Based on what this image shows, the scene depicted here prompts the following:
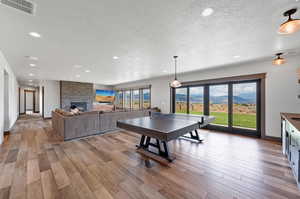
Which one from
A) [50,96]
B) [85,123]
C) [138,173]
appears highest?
[50,96]

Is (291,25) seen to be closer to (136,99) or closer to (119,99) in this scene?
(136,99)

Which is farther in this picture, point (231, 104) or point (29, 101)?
point (29, 101)

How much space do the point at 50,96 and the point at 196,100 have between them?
953 centimetres

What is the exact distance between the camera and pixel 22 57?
12.2 feet

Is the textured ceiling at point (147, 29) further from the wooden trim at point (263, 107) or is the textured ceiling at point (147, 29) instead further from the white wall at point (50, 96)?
the white wall at point (50, 96)

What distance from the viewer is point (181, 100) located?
21.4ft

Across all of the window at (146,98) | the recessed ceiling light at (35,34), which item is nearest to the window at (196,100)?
the window at (146,98)

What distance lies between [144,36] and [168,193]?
9.19ft

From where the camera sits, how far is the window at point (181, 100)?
6.34m

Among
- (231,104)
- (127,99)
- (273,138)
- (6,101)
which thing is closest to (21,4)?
(6,101)

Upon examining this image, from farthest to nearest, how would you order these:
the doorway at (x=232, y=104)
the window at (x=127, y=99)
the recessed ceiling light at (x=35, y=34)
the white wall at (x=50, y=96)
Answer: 1. the window at (x=127, y=99)
2. the white wall at (x=50, y=96)
3. the doorway at (x=232, y=104)
4. the recessed ceiling light at (x=35, y=34)

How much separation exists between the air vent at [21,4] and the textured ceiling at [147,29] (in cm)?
9

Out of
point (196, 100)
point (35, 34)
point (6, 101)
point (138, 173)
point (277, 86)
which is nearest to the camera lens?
point (138, 173)

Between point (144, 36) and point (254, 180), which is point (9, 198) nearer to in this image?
point (144, 36)
